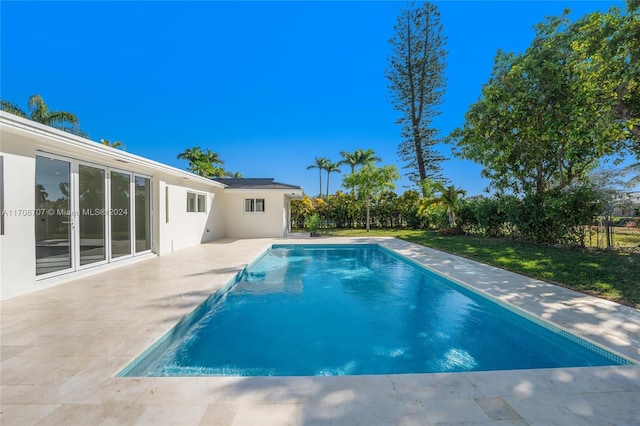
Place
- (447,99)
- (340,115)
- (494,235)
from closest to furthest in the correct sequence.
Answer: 1. (494,235)
2. (340,115)
3. (447,99)

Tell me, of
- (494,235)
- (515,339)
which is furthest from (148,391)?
(494,235)

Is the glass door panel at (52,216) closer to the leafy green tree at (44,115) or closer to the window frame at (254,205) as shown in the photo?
the window frame at (254,205)

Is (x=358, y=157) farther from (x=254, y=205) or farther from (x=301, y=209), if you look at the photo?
(x=254, y=205)

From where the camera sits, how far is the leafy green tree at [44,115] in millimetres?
18953

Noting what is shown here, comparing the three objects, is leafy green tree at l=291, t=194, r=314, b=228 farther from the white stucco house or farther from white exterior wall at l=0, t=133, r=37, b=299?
white exterior wall at l=0, t=133, r=37, b=299

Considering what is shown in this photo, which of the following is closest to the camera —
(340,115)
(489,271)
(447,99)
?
(489,271)

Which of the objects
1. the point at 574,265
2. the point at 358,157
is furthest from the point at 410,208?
the point at 358,157

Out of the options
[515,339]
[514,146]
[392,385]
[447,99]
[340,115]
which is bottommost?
[515,339]

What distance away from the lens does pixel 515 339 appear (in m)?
3.79

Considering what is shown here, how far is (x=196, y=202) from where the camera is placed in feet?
40.0

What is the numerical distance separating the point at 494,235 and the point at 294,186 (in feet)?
34.5

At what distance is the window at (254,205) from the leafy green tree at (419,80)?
15.2m

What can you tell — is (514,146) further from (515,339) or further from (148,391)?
(148,391)

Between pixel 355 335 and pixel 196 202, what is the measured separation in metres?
10.3
